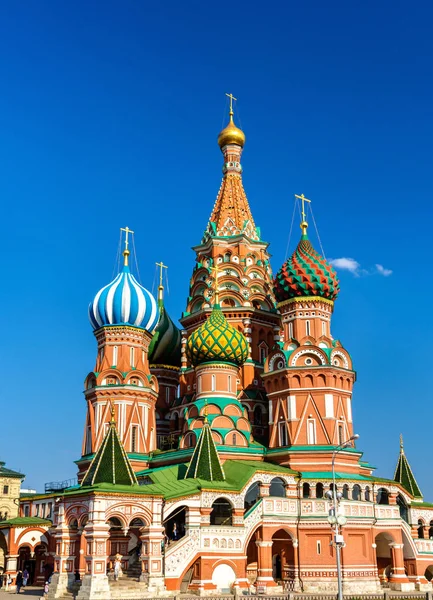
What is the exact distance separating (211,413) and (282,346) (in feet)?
15.0

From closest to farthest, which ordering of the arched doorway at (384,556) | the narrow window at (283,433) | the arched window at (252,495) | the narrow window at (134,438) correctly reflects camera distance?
the arched window at (252,495) → the arched doorway at (384,556) → the narrow window at (283,433) → the narrow window at (134,438)

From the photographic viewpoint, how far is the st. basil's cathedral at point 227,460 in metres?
26.4

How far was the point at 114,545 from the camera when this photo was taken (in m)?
30.9

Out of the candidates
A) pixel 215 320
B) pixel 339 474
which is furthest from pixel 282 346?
pixel 339 474

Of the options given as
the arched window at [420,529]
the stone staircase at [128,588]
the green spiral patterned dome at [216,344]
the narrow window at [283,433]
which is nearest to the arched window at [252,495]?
the narrow window at [283,433]

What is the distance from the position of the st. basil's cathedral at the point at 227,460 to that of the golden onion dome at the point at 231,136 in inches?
101

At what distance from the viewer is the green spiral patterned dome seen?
34531mm

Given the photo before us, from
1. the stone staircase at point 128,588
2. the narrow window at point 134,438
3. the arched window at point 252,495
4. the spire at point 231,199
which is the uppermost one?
the spire at point 231,199

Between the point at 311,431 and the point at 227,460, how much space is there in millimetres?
3947

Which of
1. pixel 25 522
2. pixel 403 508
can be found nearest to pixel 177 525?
pixel 25 522

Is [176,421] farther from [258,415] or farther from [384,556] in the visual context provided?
[384,556]

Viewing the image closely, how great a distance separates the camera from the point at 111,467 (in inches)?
1043

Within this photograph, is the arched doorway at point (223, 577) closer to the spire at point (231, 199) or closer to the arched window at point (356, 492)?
the arched window at point (356, 492)

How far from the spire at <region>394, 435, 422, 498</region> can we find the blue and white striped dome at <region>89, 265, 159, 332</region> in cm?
1500
